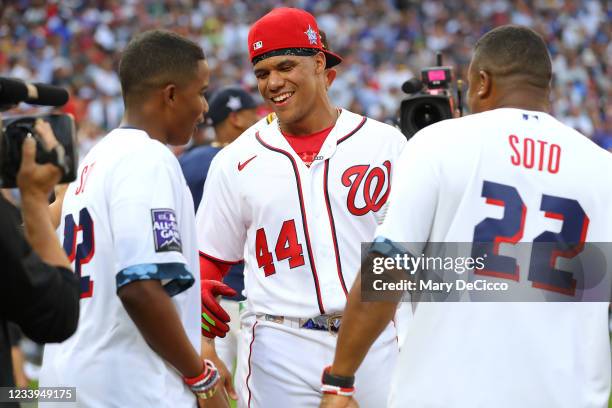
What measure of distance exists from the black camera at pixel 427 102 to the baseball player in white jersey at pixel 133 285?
1.84m

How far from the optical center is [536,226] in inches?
138

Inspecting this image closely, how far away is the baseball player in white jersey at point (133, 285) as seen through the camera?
3443 millimetres

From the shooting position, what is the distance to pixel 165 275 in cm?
345

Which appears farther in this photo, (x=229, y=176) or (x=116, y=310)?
(x=229, y=176)

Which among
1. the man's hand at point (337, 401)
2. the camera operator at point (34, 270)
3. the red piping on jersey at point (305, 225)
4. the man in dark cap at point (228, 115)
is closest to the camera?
the camera operator at point (34, 270)

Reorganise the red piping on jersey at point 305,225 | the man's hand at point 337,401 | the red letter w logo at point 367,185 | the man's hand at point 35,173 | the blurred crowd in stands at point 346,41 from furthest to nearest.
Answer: the blurred crowd in stands at point 346,41 < the red letter w logo at point 367,185 < the red piping on jersey at point 305,225 < the man's hand at point 337,401 < the man's hand at point 35,173

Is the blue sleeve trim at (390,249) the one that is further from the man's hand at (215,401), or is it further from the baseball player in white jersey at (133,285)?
the man's hand at (215,401)

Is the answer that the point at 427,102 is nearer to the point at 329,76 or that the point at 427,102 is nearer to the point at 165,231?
the point at 329,76

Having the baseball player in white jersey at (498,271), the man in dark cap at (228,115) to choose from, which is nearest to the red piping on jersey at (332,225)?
the baseball player in white jersey at (498,271)

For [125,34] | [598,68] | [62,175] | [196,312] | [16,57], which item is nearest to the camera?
[62,175]

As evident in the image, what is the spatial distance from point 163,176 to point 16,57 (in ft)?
54.0

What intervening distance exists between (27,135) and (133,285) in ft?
2.26

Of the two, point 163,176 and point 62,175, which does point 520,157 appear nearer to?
point 163,176

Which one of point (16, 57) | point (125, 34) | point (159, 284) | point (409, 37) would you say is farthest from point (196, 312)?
point (409, 37)
